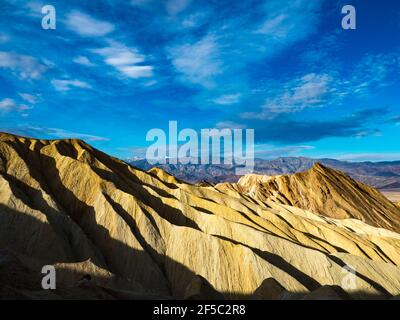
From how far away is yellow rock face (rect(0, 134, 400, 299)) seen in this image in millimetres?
39438

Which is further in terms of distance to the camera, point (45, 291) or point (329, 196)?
point (329, 196)

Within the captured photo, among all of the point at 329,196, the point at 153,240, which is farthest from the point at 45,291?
the point at 329,196

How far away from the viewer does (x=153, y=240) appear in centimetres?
4759

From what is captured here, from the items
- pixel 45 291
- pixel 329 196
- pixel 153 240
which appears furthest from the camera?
pixel 329 196

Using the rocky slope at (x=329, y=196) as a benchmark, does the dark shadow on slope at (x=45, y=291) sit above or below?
below

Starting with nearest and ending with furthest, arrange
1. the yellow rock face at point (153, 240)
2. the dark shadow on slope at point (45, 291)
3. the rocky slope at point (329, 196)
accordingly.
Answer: the dark shadow on slope at point (45, 291)
the yellow rock face at point (153, 240)
the rocky slope at point (329, 196)

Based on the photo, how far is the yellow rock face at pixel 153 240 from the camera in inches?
1553

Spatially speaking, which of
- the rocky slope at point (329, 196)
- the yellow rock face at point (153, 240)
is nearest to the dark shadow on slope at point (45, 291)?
the yellow rock face at point (153, 240)

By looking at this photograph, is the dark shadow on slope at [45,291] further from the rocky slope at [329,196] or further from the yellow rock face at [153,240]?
the rocky slope at [329,196]

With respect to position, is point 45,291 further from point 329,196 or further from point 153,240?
point 329,196

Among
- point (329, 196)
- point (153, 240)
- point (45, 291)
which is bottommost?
point (45, 291)

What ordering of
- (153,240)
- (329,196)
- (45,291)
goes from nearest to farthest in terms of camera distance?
1. (45,291)
2. (153,240)
3. (329,196)
